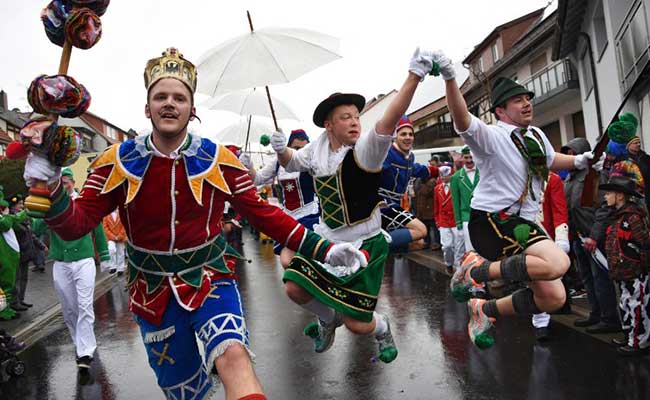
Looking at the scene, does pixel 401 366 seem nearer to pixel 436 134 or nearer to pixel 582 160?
pixel 582 160

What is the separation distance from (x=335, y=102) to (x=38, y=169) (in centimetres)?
300

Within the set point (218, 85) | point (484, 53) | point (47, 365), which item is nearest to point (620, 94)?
point (218, 85)

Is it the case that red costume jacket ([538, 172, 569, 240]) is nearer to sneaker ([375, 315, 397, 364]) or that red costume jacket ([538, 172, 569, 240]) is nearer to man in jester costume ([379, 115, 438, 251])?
man in jester costume ([379, 115, 438, 251])

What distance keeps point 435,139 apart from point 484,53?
293 inches

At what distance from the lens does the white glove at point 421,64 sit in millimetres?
4031

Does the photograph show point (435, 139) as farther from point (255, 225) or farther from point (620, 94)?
point (255, 225)

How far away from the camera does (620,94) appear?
1446 cm

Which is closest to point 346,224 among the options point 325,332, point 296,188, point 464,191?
point 325,332

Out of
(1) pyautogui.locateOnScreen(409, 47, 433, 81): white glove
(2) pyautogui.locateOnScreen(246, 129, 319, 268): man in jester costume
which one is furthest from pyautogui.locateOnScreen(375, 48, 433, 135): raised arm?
(2) pyautogui.locateOnScreen(246, 129, 319, 268): man in jester costume

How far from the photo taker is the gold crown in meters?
3.32

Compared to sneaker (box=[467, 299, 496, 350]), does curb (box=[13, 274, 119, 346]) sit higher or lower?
lower

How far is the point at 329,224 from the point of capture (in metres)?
4.98

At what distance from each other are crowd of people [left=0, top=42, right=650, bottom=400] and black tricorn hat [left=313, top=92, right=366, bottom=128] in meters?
0.01

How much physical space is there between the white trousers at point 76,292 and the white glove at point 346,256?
14.7 feet
